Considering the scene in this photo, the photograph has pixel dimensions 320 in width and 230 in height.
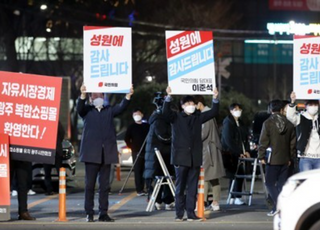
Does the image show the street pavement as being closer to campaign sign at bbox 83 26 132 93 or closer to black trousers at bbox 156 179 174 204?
black trousers at bbox 156 179 174 204

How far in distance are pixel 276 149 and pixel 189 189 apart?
5.15 feet

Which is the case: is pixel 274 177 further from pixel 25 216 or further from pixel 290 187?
pixel 290 187

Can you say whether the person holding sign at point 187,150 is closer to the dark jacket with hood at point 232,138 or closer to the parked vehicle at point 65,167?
the dark jacket with hood at point 232,138

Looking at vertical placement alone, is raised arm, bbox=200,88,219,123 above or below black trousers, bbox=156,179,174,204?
above

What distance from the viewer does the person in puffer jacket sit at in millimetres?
13570

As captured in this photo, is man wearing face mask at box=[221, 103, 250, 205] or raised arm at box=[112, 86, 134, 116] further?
man wearing face mask at box=[221, 103, 250, 205]

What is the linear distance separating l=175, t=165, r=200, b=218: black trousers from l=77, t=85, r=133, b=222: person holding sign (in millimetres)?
1021

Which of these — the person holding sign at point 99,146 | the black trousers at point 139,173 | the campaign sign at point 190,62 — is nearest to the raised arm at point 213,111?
the campaign sign at point 190,62

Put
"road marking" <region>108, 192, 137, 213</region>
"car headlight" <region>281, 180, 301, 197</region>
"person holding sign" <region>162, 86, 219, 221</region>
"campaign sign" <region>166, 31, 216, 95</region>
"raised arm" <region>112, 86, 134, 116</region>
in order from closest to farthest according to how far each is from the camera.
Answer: "car headlight" <region>281, 180, 301, 197</region> → "raised arm" <region>112, 86, 134, 116</region> → "person holding sign" <region>162, 86, 219, 221</region> → "campaign sign" <region>166, 31, 216, 95</region> → "road marking" <region>108, 192, 137, 213</region>

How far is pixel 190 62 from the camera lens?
1355 centimetres

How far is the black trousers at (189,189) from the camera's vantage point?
13.0 m

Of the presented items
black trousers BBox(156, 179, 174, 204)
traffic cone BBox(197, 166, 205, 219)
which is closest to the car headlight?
traffic cone BBox(197, 166, 205, 219)

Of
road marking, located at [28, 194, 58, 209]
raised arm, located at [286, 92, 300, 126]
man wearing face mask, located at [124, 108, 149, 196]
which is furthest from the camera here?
man wearing face mask, located at [124, 108, 149, 196]

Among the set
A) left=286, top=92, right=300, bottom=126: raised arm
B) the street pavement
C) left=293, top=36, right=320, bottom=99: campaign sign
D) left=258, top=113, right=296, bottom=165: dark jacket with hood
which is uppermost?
left=293, top=36, right=320, bottom=99: campaign sign
